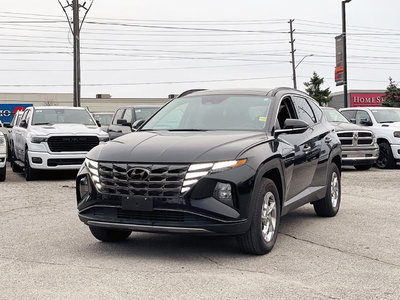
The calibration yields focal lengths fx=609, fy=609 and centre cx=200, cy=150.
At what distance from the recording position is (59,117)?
1521cm

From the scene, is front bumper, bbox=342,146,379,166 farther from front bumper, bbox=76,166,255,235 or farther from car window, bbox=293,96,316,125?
front bumper, bbox=76,166,255,235

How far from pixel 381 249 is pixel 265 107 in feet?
6.60

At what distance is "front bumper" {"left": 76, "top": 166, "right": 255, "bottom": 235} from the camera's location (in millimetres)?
5582

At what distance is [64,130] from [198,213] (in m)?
9.22

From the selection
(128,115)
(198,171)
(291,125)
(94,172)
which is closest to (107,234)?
(94,172)

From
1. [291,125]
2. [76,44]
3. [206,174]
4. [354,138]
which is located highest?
[76,44]

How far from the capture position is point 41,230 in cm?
763

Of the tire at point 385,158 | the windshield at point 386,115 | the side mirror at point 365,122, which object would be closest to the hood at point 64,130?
the side mirror at point 365,122

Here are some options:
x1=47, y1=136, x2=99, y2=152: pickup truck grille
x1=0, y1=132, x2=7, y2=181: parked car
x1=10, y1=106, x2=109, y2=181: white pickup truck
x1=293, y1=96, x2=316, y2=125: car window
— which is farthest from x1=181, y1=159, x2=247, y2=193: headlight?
x1=47, y1=136, x2=99, y2=152: pickup truck grille

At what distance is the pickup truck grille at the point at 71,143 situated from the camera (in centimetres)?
1397

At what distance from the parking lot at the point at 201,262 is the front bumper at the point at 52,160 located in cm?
502

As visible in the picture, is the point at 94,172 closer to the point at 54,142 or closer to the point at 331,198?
the point at 331,198

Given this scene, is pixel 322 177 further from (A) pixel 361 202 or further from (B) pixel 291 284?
(B) pixel 291 284

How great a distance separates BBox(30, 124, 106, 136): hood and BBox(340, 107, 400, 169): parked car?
7709 millimetres
